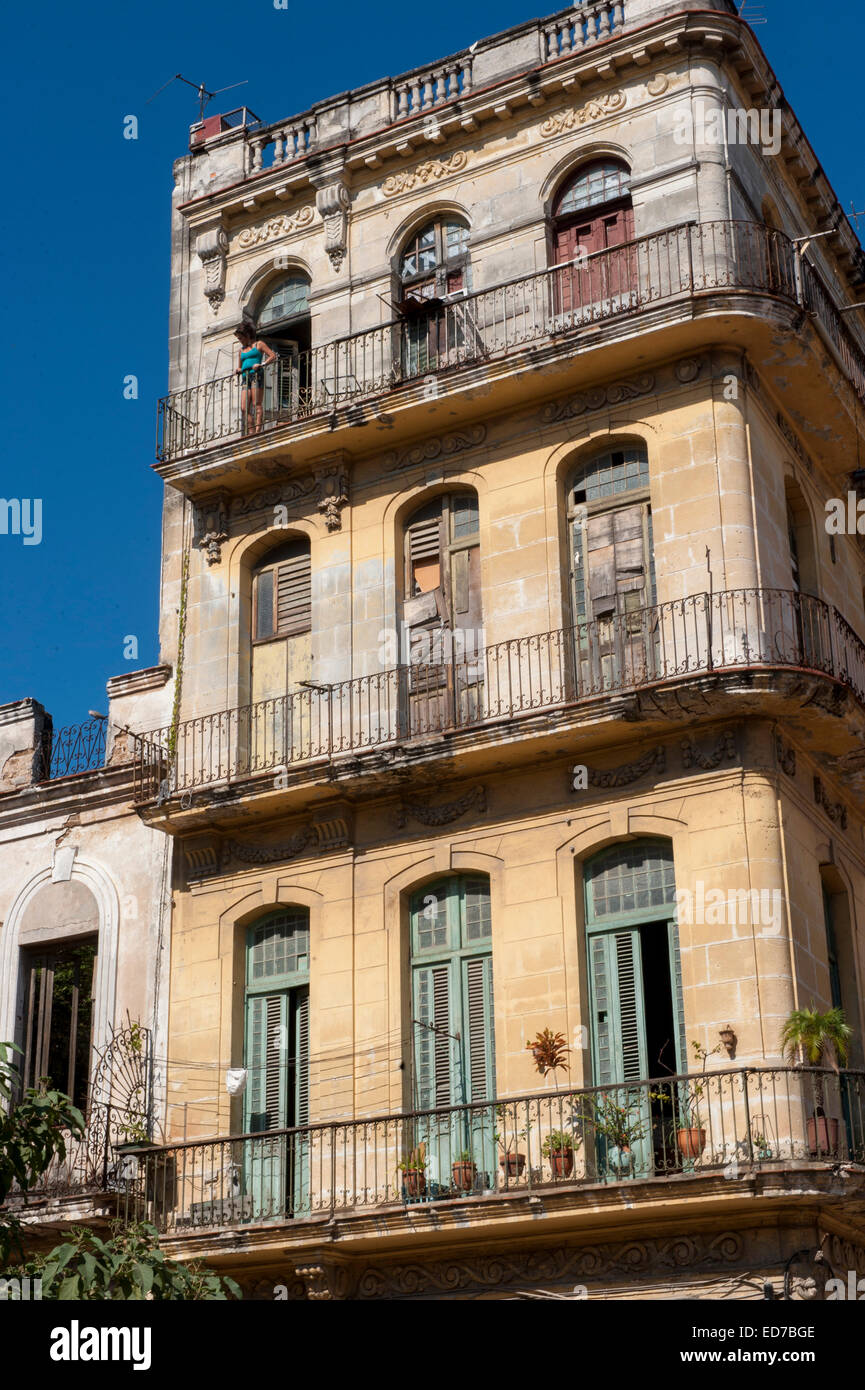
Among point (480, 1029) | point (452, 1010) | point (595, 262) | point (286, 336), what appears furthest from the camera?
point (286, 336)

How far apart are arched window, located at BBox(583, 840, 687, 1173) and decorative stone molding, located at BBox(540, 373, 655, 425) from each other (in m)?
4.88

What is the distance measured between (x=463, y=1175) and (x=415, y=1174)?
1.77ft

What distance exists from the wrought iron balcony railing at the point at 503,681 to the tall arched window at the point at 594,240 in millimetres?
3831

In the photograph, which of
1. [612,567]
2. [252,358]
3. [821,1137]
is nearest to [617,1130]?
[821,1137]

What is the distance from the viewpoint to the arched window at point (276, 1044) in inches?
746

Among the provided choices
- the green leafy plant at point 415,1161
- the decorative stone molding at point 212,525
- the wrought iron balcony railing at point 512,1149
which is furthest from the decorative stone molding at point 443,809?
the decorative stone molding at point 212,525

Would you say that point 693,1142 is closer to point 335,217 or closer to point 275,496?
point 275,496

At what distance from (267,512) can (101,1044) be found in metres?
6.50

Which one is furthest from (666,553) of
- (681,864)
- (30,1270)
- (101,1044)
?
(30,1270)

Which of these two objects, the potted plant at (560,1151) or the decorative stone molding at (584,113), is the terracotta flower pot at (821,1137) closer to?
the potted plant at (560,1151)

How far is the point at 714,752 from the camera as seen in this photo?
59.3 ft

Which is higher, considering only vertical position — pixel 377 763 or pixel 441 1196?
pixel 377 763

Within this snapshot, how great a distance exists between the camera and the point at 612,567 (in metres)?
19.8
